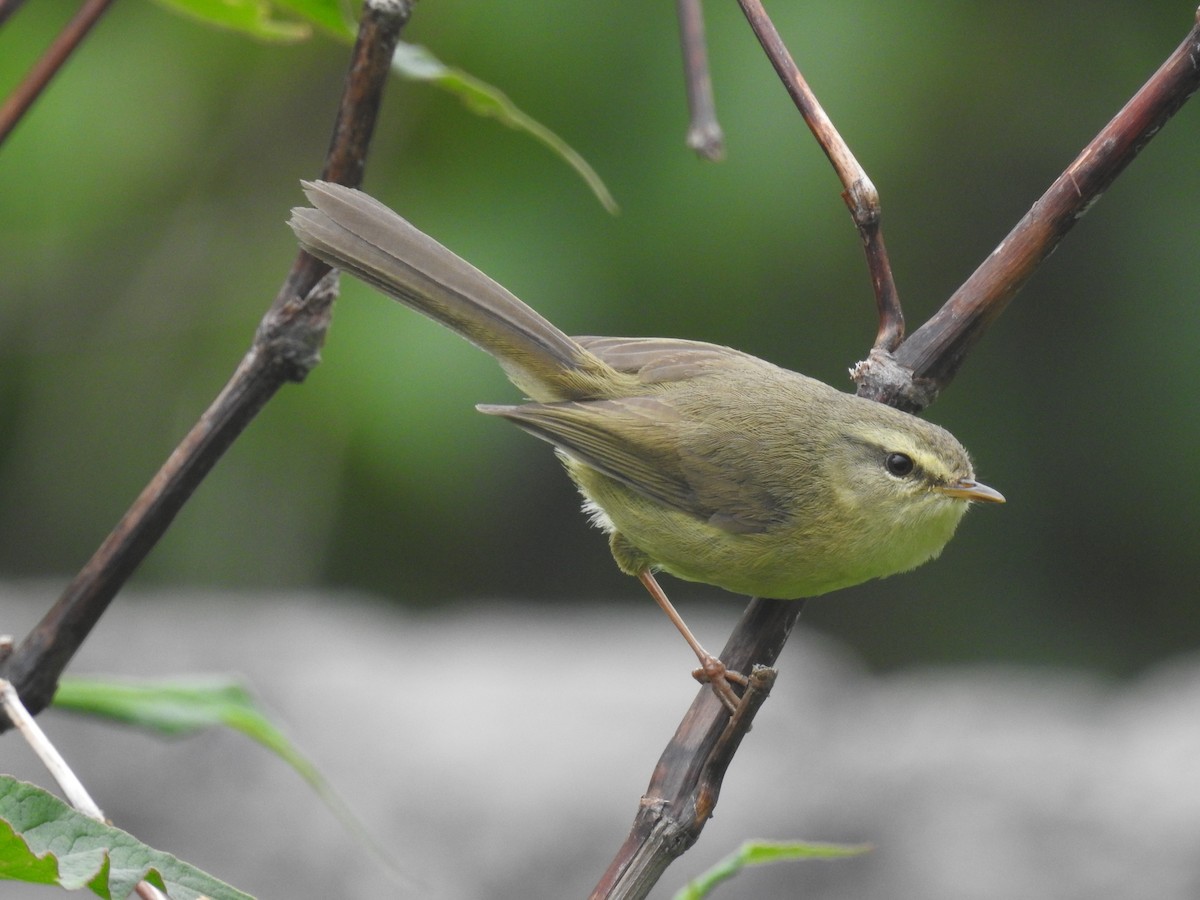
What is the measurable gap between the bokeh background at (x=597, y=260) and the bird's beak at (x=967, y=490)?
2.54 meters

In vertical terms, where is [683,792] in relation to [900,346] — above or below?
below

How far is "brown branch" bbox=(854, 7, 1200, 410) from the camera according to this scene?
1.86 m

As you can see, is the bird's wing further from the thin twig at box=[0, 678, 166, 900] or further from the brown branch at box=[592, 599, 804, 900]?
the thin twig at box=[0, 678, 166, 900]

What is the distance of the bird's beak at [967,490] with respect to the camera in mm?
2914

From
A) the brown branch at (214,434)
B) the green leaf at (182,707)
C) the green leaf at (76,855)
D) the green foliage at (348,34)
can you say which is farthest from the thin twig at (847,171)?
the green leaf at (76,855)

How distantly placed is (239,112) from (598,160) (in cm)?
156

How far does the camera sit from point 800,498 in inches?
119

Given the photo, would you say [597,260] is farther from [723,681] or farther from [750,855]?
[750,855]

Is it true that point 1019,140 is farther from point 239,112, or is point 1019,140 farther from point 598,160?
point 239,112

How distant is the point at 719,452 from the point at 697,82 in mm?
1216

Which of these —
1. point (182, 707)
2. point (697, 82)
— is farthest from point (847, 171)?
point (182, 707)

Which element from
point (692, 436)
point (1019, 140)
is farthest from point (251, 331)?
point (1019, 140)

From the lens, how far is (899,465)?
292 centimetres

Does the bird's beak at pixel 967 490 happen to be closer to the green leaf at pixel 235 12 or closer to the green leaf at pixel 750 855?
the green leaf at pixel 750 855
